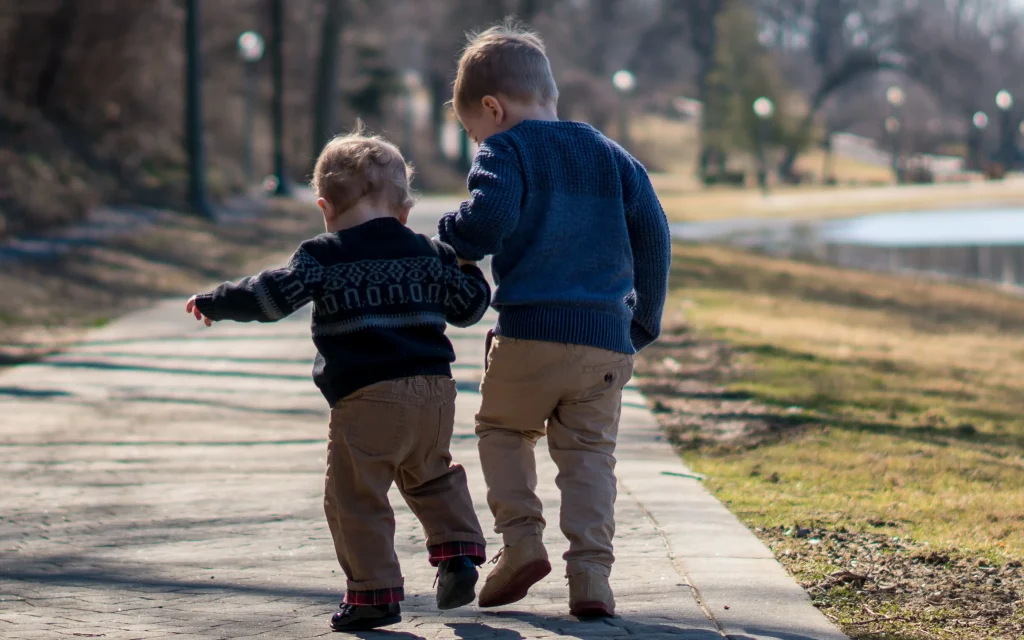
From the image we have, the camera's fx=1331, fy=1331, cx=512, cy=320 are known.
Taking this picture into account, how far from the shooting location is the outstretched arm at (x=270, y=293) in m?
3.57

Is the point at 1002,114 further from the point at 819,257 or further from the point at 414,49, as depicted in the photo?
the point at 819,257

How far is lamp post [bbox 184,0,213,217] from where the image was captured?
66.7ft

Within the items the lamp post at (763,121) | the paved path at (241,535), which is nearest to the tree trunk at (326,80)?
the lamp post at (763,121)

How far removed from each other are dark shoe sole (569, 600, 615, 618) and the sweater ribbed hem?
72 cm

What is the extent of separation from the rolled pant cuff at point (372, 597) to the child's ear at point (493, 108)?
136 cm

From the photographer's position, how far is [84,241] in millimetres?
16344

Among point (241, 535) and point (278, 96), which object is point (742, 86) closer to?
point (278, 96)

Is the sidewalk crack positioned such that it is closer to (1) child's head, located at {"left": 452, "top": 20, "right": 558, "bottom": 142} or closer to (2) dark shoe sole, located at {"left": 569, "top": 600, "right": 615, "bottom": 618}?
(2) dark shoe sole, located at {"left": 569, "top": 600, "right": 615, "bottom": 618}

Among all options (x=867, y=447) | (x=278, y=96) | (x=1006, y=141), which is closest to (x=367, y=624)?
(x=867, y=447)

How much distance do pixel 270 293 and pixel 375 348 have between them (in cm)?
32

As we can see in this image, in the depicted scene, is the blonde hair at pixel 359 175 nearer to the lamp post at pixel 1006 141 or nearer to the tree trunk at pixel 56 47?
the tree trunk at pixel 56 47

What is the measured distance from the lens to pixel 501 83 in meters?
3.81

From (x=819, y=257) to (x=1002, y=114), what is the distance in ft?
222

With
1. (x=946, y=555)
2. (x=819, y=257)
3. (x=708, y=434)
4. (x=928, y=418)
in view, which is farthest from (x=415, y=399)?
(x=819, y=257)
